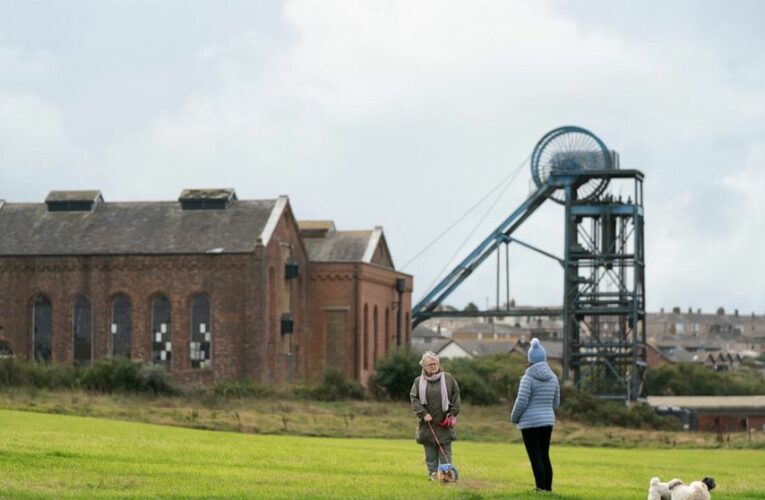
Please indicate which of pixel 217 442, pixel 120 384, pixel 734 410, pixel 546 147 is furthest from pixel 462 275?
pixel 217 442

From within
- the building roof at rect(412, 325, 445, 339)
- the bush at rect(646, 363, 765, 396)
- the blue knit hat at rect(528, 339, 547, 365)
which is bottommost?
the bush at rect(646, 363, 765, 396)

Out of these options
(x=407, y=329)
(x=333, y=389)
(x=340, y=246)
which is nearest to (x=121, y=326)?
(x=333, y=389)

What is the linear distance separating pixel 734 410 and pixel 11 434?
248 ft

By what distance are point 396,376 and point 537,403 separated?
50852 mm

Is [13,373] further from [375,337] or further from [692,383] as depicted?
[692,383]

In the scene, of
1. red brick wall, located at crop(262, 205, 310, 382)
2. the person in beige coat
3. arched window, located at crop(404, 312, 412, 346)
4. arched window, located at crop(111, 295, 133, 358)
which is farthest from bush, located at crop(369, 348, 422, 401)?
the person in beige coat

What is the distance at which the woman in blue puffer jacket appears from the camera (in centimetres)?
2112

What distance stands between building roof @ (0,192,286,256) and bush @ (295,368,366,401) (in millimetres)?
6544

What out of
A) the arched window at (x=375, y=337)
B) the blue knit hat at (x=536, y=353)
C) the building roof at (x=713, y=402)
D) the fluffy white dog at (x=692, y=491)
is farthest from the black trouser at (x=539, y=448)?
the building roof at (x=713, y=402)

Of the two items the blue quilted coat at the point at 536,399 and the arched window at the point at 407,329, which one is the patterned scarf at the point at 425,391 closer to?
the blue quilted coat at the point at 536,399

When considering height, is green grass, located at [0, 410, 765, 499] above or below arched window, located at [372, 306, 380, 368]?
below

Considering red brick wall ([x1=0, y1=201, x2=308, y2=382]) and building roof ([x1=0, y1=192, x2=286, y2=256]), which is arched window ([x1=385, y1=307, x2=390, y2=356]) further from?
building roof ([x1=0, y1=192, x2=286, y2=256])

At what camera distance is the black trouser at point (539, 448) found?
21.3 metres

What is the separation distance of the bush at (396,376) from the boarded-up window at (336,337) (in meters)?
4.04
